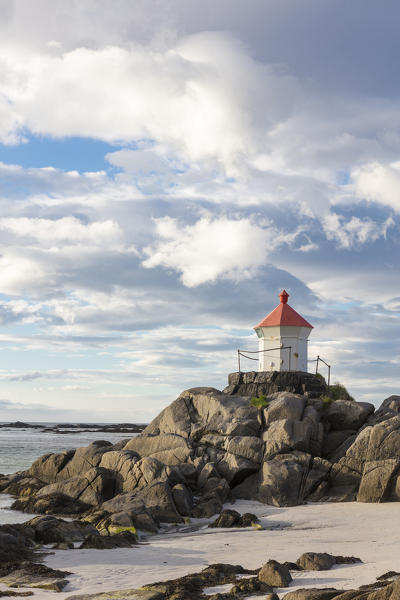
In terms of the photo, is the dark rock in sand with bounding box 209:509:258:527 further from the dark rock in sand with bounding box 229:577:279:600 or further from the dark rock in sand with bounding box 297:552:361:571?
the dark rock in sand with bounding box 229:577:279:600

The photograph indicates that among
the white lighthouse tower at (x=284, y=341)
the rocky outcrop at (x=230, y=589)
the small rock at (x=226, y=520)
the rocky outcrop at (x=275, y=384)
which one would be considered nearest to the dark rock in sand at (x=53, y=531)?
the small rock at (x=226, y=520)

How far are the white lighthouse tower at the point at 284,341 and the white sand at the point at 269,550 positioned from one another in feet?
36.0

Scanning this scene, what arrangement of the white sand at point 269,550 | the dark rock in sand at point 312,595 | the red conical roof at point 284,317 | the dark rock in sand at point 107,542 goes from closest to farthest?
the dark rock in sand at point 312,595
the white sand at point 269,550
the dark rock in sand at point 107,542
the red conical roof at point 284,317

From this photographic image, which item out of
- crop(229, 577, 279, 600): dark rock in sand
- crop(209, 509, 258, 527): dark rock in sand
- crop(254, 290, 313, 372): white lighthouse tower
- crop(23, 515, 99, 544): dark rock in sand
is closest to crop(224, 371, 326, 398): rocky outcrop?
crop(254, 290, 313, 372): white lighthouse tower

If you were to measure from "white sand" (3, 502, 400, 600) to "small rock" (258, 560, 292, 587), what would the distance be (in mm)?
194

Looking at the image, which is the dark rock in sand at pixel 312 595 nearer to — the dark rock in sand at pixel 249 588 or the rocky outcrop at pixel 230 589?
the rocky outcrop at pixel 230 589

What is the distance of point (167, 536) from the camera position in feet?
57.0

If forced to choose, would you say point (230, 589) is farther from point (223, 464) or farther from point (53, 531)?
point (223, 464)

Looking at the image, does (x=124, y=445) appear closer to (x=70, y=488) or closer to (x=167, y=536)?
(x=70, y=488)

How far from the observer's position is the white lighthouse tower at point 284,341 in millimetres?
31375

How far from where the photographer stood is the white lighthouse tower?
31.4m

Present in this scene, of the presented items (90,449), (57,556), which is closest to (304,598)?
(57,556)

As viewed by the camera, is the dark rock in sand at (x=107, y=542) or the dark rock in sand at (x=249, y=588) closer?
the dark rock in sand at (x=249, y=588)

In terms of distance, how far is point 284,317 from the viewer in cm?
3155
